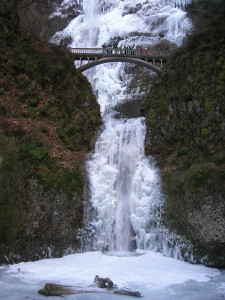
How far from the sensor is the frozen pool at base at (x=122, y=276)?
27.1 ft

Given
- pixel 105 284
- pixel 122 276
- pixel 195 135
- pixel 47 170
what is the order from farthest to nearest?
pixel 195 135 < pixel 47 170 < pixel 122 276 < pixel 105 284

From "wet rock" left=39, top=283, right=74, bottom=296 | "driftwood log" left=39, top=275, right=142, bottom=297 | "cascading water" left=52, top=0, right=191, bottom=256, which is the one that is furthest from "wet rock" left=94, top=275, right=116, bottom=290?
"cascading water" left=52, top=0, right=191, bottom=256

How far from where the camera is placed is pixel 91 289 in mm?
8352

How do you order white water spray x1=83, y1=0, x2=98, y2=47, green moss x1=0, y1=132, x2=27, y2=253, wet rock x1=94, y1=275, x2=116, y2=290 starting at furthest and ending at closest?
white water spray x1=83, y1=0, x2=98, y2=47 < green moss x1=0, y1=132, x2=27, y2=253 < wet rock x1=94, y1=275, x2=116, y2=290

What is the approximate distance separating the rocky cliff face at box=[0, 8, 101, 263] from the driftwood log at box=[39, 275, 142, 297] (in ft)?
11.5

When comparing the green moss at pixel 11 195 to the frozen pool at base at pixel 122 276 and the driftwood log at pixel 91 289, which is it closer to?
the frozen pool at base at pixel 122 276

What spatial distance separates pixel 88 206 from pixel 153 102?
8285 mm

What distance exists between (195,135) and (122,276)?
27.2 feet

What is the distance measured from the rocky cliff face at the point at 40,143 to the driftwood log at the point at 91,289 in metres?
3.50

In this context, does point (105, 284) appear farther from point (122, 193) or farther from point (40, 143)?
point (40, 143)

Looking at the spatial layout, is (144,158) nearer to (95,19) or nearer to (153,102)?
(153,102)

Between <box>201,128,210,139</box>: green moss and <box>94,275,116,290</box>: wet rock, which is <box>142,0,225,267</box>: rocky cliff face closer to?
<box>201,128,210,139</box>: green moss

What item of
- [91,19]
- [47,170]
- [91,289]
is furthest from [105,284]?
[91,19]

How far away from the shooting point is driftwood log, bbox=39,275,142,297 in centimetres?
789
